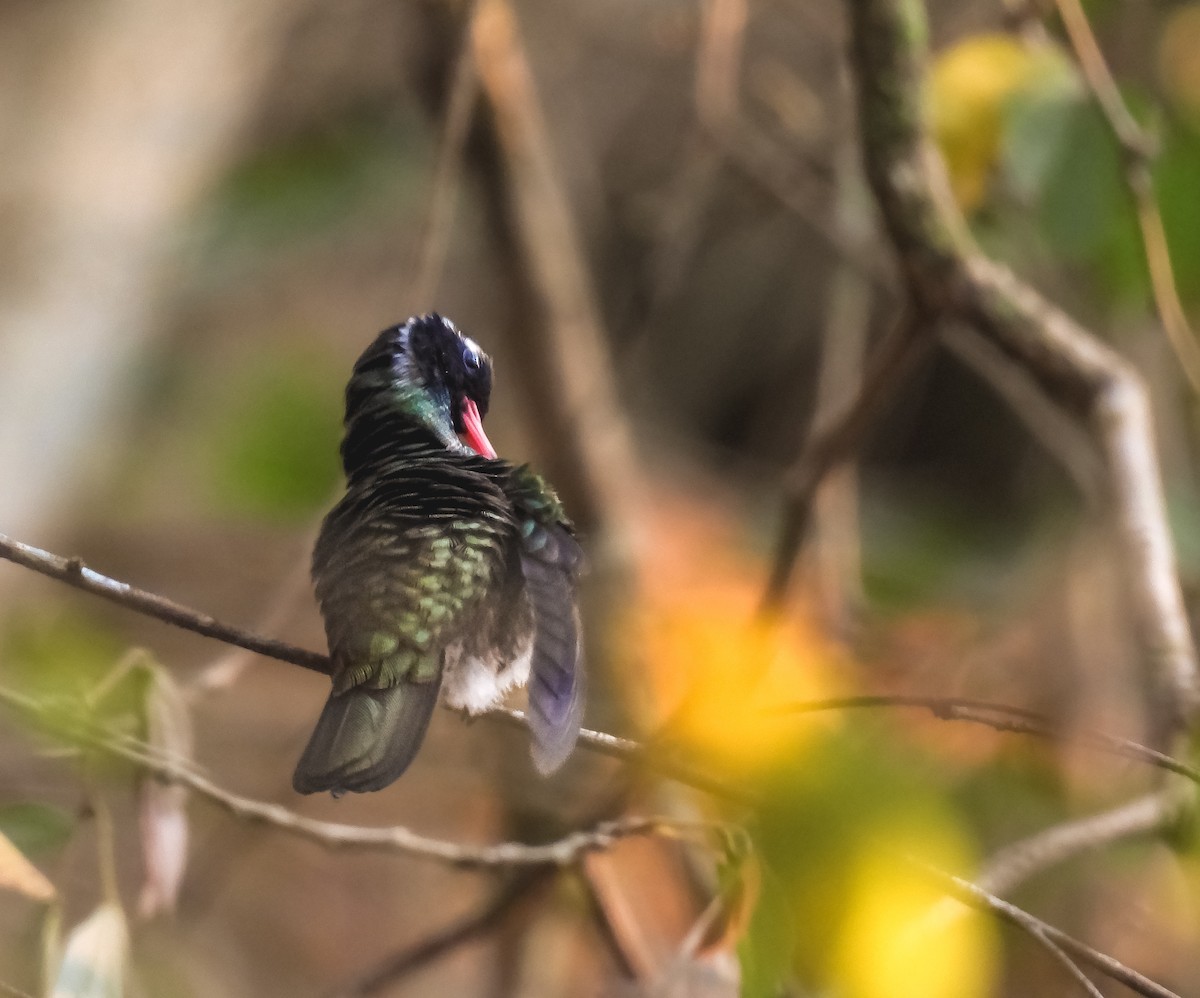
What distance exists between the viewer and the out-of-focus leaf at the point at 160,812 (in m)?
1.01

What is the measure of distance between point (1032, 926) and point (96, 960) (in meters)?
0.62

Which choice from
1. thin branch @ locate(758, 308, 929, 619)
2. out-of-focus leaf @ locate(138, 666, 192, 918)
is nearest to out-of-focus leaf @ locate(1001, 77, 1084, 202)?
thin branch @ locate(758, 308, 929, 619)

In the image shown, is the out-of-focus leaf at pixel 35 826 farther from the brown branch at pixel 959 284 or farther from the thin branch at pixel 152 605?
the brown branch at pixel 959 284

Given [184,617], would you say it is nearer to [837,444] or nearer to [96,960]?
[96,960]

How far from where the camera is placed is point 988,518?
145 inches

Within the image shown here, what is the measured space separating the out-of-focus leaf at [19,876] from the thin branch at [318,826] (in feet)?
0.30

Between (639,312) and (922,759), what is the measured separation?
1287 mm

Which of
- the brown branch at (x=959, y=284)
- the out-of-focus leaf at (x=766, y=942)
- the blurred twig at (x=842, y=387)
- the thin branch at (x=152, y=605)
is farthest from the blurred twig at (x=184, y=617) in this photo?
the blurred twig at (x=842, y=387)

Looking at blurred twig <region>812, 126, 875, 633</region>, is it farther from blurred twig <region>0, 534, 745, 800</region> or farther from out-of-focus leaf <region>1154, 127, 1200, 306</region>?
blurred twig <region>0, 534, 745, 800</region>

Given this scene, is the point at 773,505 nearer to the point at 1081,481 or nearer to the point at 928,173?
the point at 1081,481

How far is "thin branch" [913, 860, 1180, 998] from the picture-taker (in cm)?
77

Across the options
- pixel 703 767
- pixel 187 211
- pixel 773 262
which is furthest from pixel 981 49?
pixel 773 262

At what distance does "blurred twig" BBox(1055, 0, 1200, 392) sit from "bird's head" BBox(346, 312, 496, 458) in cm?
86

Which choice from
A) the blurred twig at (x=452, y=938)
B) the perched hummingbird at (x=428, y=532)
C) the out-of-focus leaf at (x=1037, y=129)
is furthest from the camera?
the blurred twig at (x=452, y=938)
